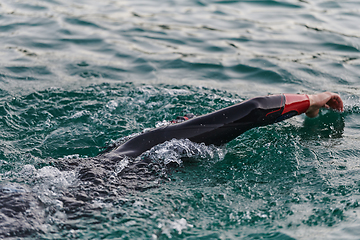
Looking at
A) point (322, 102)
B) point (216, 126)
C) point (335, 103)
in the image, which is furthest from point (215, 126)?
point (335, 103)

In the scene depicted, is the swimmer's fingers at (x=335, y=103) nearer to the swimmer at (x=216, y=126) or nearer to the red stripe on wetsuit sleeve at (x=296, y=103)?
the red stripe on wetsuit sleeve at (x=296, y=103)

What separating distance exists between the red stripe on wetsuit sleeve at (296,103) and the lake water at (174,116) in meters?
0.43

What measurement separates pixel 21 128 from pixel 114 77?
205 centimetres

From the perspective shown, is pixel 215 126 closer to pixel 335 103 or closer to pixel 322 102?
pixel 322 102

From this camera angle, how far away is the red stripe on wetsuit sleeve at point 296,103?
13.4ft

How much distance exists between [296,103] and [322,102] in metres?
0.55

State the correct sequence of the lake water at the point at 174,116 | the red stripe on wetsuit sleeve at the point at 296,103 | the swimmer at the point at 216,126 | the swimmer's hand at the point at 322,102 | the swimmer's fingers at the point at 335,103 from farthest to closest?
the swimmer's fingers at the point at 335,103 → the swimmer's hand at the point at 322,102 → the red stripe on wetsuit sleeve at the point at 296,103 → the swimmer at the point at 216,126 → the lake water at the point at 174,116

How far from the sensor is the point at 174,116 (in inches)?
202

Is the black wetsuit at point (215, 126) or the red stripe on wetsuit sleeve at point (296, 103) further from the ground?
the red stripe on wetsuit sleeve at point (296, 103)

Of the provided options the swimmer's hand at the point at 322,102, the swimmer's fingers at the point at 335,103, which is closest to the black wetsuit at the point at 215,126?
the swimmer's hand at the point at 322,102

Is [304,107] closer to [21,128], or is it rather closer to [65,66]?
[21,128]

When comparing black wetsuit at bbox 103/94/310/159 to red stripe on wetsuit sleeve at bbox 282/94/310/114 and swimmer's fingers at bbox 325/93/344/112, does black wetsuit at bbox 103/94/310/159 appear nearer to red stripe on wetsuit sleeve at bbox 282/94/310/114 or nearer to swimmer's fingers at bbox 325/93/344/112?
red stripe on wetsuit sleeve at bbox 282/94/310/114

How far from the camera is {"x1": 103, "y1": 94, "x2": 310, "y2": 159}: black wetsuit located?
375 cm

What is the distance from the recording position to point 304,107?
4.27m
